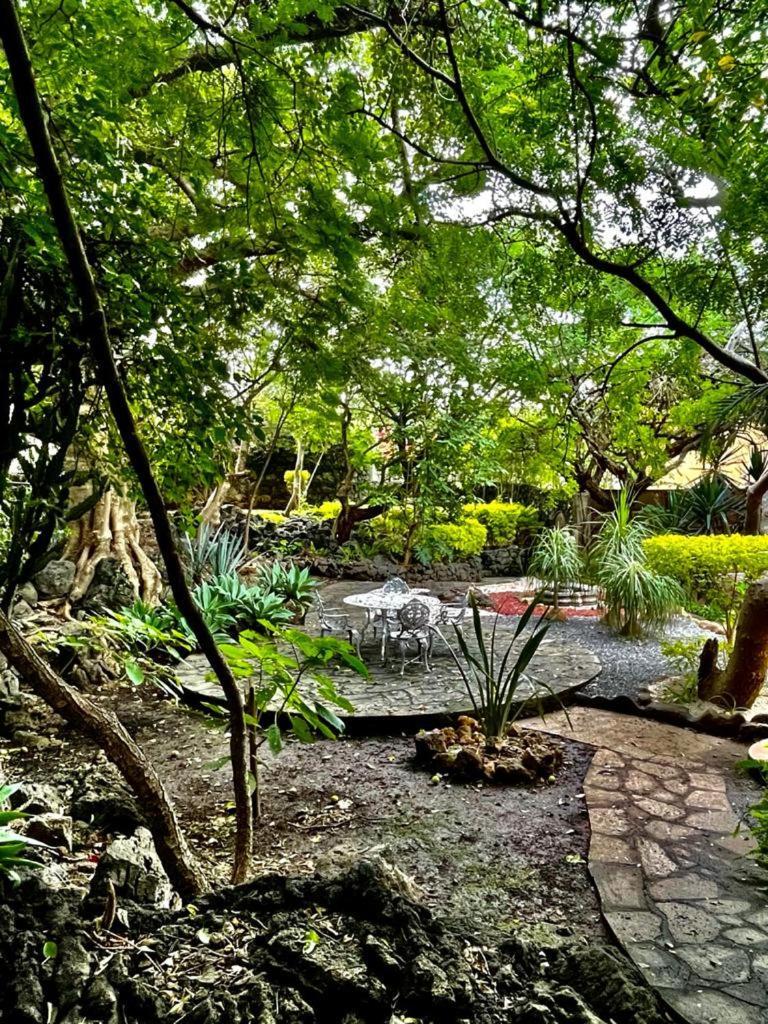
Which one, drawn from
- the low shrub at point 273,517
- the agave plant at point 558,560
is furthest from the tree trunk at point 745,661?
the low shrub at point 273,517

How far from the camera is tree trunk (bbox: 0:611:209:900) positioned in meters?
1.44

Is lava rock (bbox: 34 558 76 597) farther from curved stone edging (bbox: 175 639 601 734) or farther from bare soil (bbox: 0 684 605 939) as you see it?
bare soil (bbox: 0 684 605 939)

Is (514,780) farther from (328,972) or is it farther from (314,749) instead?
(328,972)

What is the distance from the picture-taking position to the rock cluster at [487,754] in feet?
11.0

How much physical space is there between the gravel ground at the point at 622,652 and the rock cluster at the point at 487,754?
148 centimetres

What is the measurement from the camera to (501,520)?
11.7 meters

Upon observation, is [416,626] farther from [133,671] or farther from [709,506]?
[709,506]

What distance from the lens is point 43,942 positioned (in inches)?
47.0

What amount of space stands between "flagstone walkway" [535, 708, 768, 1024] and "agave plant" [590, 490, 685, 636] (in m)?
2.82

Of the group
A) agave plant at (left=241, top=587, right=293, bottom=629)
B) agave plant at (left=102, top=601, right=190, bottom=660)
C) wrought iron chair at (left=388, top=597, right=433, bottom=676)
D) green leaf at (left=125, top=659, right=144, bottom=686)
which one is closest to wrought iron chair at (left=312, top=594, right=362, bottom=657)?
agave plant at (left=241, top=587, right=293, bottom=629)

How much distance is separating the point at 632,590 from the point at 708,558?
1330 mm

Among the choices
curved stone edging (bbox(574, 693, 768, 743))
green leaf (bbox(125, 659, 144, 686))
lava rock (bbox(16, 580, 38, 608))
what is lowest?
curved stone edging (bbox(574, 693, 768, 743))

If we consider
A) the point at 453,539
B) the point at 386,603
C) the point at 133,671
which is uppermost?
the point at 453,539

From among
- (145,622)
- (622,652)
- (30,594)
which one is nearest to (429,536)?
(622,652)
